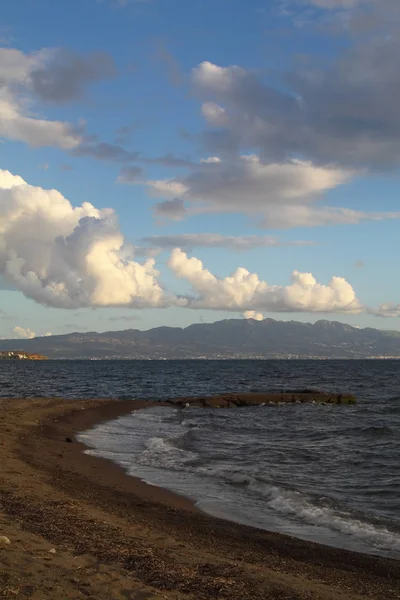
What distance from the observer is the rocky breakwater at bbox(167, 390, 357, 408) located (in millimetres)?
51847

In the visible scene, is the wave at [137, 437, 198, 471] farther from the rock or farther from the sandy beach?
the rock

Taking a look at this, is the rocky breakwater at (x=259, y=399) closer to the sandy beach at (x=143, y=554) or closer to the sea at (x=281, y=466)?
the sea at (x=281, y=466)

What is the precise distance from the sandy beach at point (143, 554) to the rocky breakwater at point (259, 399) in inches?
1313

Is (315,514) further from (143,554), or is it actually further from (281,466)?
(281,466)

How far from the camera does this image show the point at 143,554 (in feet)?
33.2

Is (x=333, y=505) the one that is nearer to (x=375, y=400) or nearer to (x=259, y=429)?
(x=259, y=429)

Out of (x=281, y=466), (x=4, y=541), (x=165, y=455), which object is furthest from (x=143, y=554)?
(x=165, y=455)

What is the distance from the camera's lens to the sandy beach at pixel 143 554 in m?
8.45

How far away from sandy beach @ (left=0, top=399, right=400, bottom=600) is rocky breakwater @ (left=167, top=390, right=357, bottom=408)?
3334 centimetres

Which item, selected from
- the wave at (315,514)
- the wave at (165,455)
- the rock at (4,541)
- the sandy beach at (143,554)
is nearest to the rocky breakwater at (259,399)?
the wave at (165,455)

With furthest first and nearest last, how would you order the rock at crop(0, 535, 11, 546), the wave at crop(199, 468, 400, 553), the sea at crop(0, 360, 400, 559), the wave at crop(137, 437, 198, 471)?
the wave at crop(137, 437, 198, 471) → the sea at crop(0, 360, 400, 559) → the wave at crop(199, 468, 400, 553) → the rock at crop(0, 535, 11, 546)

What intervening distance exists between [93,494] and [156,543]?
5.40m

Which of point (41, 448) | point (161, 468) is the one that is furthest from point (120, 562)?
point (41, 448)

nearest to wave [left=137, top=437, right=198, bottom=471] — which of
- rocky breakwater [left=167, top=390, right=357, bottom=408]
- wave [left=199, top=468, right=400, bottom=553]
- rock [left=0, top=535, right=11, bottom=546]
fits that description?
wave [left=199, top=468, right=400, bottom=553]
